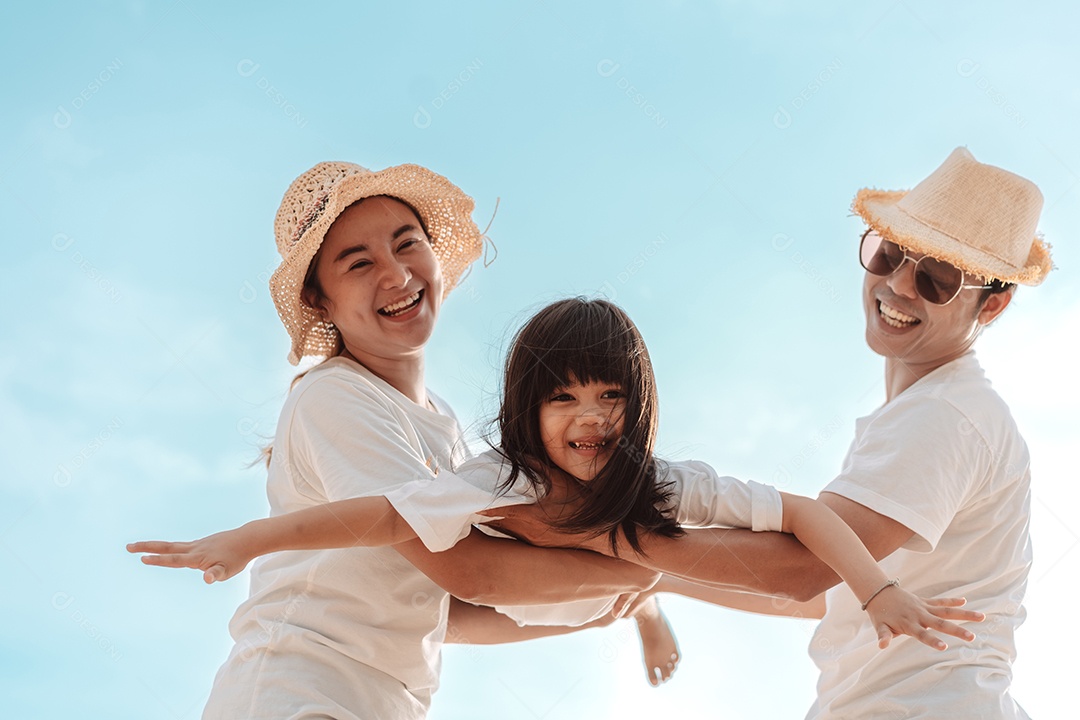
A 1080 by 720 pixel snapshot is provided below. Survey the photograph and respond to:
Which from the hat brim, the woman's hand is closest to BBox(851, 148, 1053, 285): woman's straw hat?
the hat brim

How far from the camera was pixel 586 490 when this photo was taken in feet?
12.4

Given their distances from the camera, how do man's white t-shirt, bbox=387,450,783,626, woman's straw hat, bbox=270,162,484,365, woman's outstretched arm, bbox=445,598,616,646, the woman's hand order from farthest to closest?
1. woman's outstretched arm, bbox=445,598,616,646
2. woman's straw hat, bbox=270,162,484,365
3. the woman's hand
4. man's white t-shirt, bbox=387,450,783,626

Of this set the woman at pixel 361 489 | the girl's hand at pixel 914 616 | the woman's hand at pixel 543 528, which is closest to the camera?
the girl's hand at pixel 914 616

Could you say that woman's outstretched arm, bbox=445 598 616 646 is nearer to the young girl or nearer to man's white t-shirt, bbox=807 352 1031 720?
the young girl

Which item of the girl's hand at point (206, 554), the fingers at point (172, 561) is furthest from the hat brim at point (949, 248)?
the fingers at point (172, 561)

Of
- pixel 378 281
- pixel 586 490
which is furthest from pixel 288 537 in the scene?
pixel 378 281

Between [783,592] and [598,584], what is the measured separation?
0.60 metres

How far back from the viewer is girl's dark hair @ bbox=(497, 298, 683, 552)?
3.74m

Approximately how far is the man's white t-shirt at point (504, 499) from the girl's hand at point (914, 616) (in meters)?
0.45

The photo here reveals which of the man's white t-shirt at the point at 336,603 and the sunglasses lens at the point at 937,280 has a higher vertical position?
the sunglasses lens at the point at 937,280

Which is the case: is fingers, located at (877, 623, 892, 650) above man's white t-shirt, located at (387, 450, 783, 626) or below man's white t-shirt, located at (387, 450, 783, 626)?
below

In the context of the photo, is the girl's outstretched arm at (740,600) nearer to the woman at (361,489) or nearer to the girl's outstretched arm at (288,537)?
the woman at (361,489)

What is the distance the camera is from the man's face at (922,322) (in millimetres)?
4281

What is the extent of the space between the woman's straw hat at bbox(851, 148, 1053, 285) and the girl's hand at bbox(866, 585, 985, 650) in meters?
1.48
